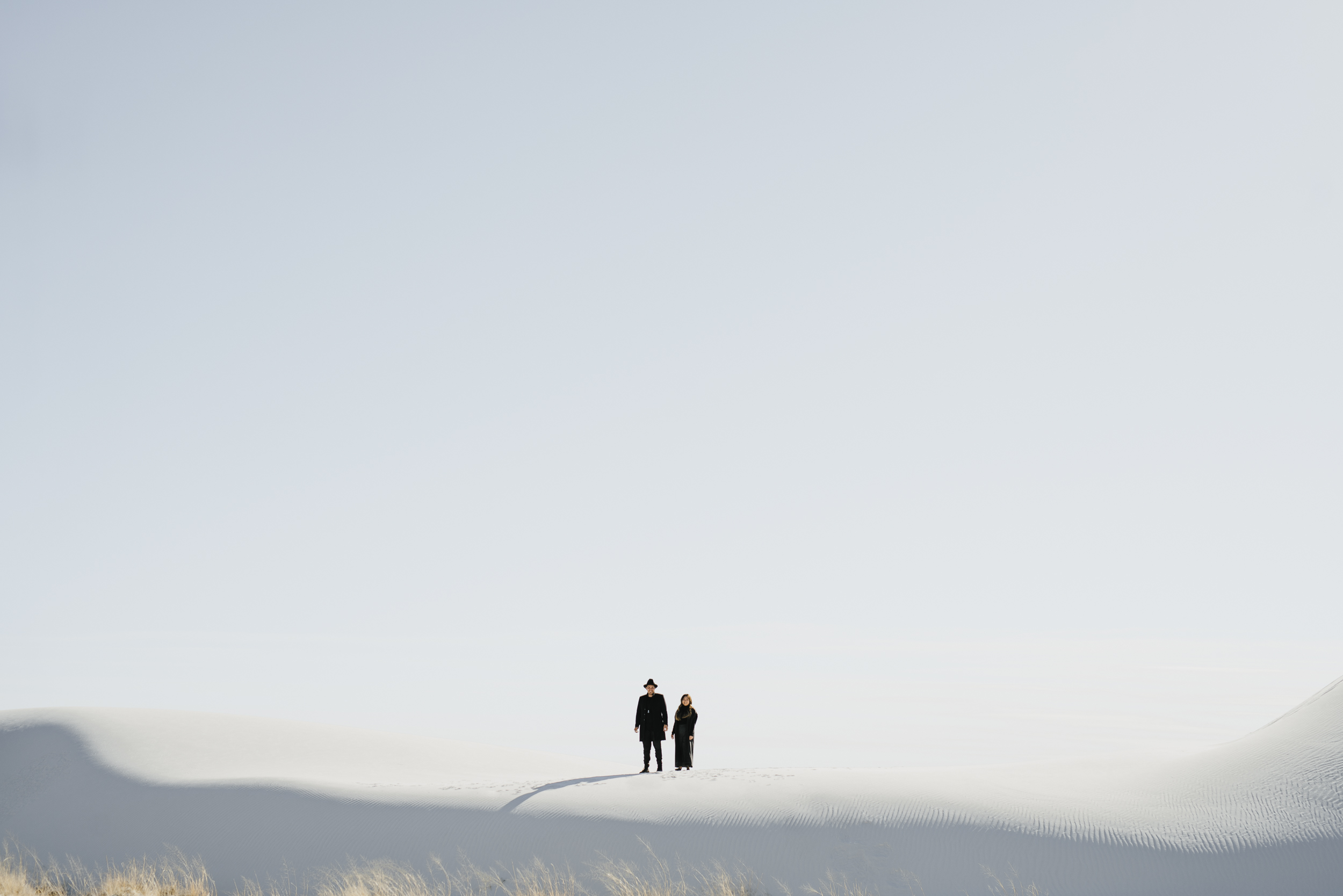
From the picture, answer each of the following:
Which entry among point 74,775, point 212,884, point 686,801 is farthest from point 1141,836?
point 74,775

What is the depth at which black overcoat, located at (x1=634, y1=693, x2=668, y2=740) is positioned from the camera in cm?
1513

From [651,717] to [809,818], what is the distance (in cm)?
329

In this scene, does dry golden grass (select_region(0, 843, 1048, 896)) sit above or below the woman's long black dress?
below

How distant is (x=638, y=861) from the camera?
12.3m

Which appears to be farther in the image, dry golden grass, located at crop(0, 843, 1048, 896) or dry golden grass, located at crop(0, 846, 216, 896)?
dry golden grass, located at crop(0, 846, 216, 896)

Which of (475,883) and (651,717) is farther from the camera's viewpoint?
(651,717)

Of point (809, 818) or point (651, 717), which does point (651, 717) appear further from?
point (809, 818)

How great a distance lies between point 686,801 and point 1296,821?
7095mm

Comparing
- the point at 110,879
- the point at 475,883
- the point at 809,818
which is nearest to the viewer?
the point at 475,883

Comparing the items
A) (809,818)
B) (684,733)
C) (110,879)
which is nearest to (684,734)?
(684,733)

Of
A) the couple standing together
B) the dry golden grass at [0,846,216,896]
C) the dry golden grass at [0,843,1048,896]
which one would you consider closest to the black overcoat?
the couple standing together

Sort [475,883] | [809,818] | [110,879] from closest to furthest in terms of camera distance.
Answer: [475,883], [809,818], [110,879]

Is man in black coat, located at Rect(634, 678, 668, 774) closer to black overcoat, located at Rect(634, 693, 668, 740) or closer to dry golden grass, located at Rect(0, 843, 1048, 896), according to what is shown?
black overcoat, located at Rect(634, 693, 668, 740)

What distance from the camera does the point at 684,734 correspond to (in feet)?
50.9
